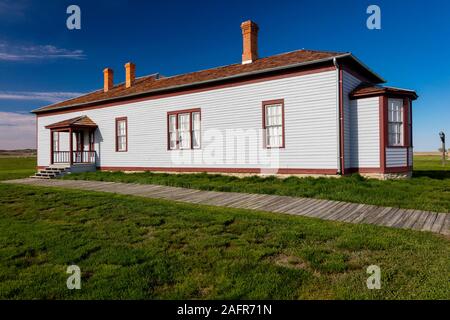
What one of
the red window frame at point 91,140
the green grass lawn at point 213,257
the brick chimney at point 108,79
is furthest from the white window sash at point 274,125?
the brick chimney at point 108,79

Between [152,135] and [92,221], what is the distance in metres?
11.5

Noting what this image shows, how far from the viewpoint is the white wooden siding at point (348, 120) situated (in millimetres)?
12328

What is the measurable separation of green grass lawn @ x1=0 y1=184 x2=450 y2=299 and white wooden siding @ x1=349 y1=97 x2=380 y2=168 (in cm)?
746

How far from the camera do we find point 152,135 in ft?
57.4

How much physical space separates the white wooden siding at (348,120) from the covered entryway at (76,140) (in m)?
15.8

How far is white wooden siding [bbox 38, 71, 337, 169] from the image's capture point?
487 inches

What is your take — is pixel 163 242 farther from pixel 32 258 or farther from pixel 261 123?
pixel 261 123

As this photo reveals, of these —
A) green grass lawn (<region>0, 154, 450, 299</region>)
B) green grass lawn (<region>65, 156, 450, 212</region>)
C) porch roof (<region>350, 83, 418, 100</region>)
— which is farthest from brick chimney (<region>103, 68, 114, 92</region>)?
porch roof (<region>350, 83, 418, 100</region>)

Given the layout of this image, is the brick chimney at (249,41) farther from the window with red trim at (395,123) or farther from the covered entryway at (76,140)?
the covered entryway at (76,140)

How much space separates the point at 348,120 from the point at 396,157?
2526 mm

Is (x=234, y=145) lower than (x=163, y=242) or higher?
higher

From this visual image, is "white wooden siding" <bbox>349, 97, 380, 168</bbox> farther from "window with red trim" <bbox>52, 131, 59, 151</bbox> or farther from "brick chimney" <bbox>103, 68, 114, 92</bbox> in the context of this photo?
"window with red trim" <bbox>52, 131, 59, 151</bbox>

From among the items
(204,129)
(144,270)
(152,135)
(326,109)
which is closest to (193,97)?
(204,129)
